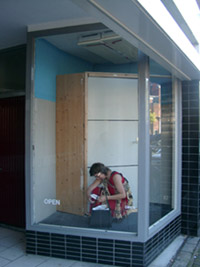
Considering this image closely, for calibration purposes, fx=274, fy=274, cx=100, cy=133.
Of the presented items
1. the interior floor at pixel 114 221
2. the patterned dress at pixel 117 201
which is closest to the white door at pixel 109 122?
the patterned dress at pixel 117 201

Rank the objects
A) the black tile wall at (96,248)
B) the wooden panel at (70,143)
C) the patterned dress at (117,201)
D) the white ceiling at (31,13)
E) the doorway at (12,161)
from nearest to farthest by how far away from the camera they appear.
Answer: the white ceiling at (31,13) → the black tile wall at (96,248) → the patterned dress at (117,201) → the wooden panel at (70,143) → the doorway at (12,161)

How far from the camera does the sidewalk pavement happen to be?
3490 millimetres

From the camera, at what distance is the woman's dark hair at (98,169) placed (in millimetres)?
3826

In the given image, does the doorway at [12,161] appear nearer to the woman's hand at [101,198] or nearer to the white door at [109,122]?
the white door at [109,122]

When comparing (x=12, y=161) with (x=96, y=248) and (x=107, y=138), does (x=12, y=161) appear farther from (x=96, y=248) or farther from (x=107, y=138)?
(x=96, y=248)

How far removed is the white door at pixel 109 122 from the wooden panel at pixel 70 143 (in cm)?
14

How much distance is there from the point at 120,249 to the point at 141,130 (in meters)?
1.50

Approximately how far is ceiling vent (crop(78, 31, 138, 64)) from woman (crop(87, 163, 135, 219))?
5.22 feet

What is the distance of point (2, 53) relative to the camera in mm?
4812

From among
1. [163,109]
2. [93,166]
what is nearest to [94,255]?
[93,166]

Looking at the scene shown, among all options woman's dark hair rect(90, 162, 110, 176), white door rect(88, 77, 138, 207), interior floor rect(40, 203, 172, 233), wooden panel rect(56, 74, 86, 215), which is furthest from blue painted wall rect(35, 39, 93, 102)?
interior floor rect(40, 203, 172, 233)

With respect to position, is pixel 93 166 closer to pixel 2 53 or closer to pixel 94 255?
pixel 94 255

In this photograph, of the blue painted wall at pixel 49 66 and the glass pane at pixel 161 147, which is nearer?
the glass pane at pixel 161 147

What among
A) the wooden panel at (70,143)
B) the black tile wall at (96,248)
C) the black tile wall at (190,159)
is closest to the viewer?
the black tile wall at (96,248)
